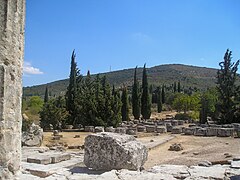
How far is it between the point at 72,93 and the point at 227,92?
1691 cm

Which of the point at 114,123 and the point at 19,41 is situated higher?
the point at 19,41

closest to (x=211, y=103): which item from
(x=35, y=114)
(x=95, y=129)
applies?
(x=95, y=129)

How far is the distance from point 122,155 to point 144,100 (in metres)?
32.9

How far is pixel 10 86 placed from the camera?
9.68ft

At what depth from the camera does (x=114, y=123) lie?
2511cm

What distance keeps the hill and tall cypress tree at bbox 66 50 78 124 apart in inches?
2249

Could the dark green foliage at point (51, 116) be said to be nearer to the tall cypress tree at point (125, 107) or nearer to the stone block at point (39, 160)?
the tall cypress tree at point (125, 107)

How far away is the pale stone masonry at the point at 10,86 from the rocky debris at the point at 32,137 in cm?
1167

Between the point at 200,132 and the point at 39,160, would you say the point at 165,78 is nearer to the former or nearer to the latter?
the point at 200,132

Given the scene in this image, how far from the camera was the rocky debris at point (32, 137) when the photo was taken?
46.3ft

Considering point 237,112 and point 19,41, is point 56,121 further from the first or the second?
point 19,41

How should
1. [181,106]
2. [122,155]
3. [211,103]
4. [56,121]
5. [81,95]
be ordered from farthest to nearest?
1. [181,106]
2. [211,103]
3. [81,95]
4. [56,121]
5. [122,155]

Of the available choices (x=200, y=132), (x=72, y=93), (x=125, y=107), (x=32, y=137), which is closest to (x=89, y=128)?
(x=72, y=93)

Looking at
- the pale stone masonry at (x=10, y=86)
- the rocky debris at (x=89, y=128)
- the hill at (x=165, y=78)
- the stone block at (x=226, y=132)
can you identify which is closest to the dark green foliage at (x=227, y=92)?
the stone block at (x=226, y=132)
